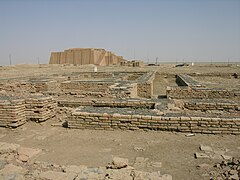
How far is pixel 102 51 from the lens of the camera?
55.2m

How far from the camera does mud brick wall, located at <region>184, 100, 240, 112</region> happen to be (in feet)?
20.1

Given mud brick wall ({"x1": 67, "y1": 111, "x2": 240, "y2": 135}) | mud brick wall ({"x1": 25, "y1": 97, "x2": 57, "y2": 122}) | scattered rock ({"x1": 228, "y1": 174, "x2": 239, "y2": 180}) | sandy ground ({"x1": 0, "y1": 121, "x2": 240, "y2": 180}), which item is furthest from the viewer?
mud brick wall ({"x1": 25, "y1": 97, "x2": 57, "y2": 122})

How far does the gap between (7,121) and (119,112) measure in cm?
298

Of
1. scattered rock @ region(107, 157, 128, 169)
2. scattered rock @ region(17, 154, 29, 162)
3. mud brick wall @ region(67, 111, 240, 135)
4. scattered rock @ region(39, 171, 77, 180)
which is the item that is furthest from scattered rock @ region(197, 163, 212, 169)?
scattered rock @ region(17, 154, 29, 162)

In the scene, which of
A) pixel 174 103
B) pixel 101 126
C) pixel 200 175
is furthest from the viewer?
pixel 174 103

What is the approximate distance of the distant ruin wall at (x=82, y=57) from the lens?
5166 cm

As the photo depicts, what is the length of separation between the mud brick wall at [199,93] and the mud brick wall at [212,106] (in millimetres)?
2262

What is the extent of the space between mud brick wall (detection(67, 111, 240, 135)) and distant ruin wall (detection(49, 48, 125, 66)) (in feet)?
153

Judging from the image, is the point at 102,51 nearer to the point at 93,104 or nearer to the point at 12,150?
the point at 93,104

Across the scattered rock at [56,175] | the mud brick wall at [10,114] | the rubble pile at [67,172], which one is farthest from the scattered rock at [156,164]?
the mud brick wall at [10,114]

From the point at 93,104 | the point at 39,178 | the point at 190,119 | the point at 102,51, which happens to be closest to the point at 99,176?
the point at 39,178

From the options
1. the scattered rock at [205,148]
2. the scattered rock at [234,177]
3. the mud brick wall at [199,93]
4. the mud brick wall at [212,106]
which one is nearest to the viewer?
the scattered rock at [234,177]

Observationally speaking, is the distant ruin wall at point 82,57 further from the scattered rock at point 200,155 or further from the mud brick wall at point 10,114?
the scattered rock at point 200,155

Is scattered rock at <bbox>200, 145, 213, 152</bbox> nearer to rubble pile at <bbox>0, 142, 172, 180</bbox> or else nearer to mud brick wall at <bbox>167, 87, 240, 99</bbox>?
rubble pile at <bbox>0, 142, 172, 180</bbox>
